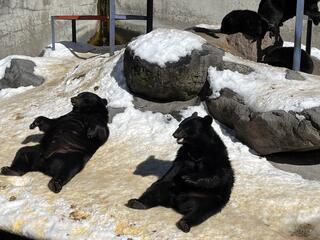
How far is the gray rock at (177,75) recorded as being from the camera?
638 cm

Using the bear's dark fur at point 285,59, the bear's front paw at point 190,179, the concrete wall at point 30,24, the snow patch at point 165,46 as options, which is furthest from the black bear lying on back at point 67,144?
A: the concrete wall at point 30,24

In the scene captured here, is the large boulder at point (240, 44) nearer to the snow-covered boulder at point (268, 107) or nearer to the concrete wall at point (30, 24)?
the snow-covered boulder at point (268, 107)

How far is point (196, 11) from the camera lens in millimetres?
13812

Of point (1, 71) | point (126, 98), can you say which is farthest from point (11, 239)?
point (1, 71)

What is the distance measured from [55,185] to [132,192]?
0.71m

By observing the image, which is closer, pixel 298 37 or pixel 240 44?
pixel 298 37

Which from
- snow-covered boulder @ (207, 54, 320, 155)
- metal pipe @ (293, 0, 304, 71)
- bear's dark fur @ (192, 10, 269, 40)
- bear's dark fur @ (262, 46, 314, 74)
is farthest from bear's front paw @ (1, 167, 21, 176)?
bear's dark fur @ (192, 10, 269, 40)

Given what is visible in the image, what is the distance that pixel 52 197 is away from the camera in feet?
16.5

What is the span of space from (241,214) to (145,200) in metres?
0.83

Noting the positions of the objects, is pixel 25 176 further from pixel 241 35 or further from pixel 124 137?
pixel 241 35

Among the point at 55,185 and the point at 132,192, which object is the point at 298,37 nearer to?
the point at 132,192

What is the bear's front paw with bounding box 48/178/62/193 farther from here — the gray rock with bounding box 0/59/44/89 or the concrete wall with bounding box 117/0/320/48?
the concrete wall with bounding box 117/0/320/48

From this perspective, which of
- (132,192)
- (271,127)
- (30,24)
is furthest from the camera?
(30,24)

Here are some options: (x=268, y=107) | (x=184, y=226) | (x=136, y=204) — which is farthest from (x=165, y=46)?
(x=184, y=226)
